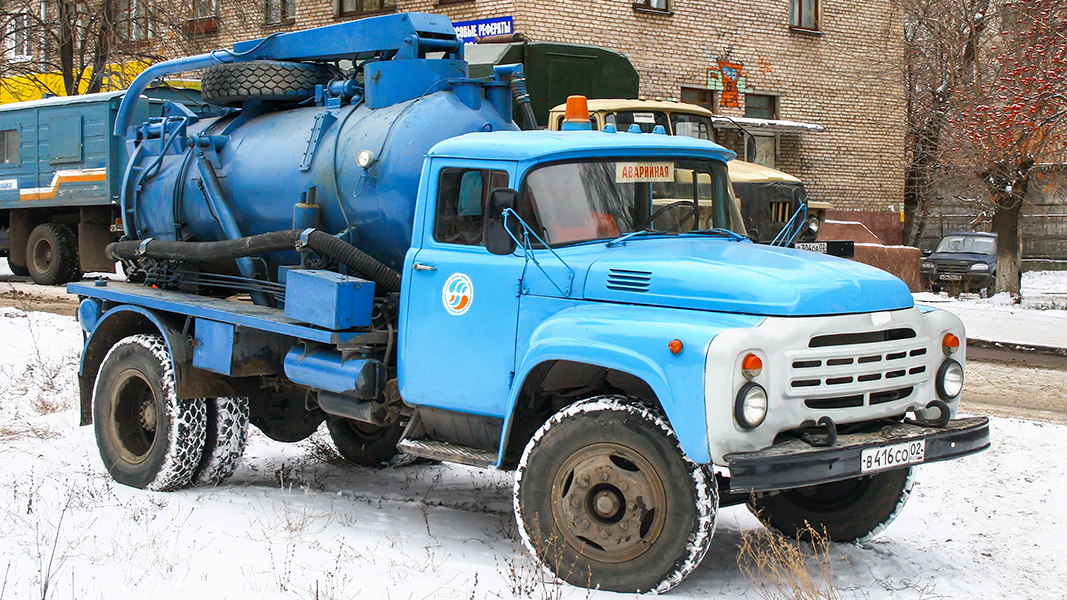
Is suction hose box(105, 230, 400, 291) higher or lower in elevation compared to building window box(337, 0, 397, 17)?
lower

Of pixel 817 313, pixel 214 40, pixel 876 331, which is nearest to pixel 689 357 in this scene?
pixel 817 313

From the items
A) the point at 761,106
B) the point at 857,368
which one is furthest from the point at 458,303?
the point at 761,106

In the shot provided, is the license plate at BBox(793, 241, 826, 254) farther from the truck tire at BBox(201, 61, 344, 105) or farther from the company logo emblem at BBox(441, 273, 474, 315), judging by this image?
the company logo emblem at BBox(441, 273, 474, 315)

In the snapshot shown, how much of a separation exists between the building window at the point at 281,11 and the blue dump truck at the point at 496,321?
1839 cm

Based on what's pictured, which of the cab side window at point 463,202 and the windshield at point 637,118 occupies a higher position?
the windshield at point 637,118

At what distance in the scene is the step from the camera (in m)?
5.73

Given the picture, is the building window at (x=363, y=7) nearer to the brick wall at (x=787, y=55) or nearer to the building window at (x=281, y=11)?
the brick wall at (x=787, y=55)

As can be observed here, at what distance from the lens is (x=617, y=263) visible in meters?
5.30

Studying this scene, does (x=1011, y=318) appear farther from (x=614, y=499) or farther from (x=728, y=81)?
(x=614, y=499)

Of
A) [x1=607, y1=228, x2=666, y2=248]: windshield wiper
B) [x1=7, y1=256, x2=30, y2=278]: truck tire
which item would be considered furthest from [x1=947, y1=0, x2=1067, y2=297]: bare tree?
[x1=7, y1=256, x2=30, y2=278]: truck tire

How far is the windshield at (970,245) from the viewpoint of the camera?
25.9 m

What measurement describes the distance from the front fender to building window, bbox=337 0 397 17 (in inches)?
804

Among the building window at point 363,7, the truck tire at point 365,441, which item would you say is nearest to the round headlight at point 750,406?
the truck tire at point 365,441

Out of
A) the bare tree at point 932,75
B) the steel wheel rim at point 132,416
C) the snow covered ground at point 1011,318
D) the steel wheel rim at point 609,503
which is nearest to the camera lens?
the steel wheel rim at point 609,503
